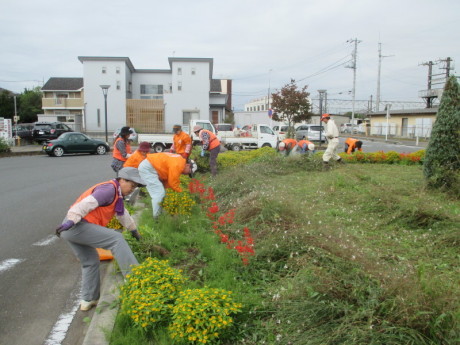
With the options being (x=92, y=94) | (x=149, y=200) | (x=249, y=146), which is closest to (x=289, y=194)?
(x=149, y=200)

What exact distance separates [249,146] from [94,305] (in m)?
21.1

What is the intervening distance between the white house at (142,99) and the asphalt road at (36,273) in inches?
1134

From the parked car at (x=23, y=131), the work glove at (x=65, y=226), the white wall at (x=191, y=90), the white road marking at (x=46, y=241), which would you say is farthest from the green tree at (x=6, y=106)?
the work glove at (x=65, y=226)

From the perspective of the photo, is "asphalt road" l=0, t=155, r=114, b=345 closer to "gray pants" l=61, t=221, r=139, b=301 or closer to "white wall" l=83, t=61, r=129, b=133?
"gray pants" l=61, t=221, r=139, b=301

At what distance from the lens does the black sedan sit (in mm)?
22484

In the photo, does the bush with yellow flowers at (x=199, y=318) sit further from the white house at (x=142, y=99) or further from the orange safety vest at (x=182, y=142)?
the white house at (x=142, y=99)

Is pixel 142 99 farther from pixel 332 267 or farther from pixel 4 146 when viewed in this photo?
pixel 332 267

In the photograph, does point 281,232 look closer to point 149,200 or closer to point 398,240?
point 398,240

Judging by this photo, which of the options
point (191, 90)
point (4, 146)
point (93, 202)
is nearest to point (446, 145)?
point (93, 202)

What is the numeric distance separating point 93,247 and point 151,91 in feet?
136

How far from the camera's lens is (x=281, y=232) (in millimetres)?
4965

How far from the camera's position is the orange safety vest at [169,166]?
6.32 m

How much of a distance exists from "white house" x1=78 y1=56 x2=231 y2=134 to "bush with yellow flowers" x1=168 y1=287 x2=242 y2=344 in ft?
119

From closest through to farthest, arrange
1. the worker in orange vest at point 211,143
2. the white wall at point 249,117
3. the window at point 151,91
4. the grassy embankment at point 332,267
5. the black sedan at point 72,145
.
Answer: the grassy embankment at point 332,267
the worker in orange vest at point 211,143
the black sedan at point 72,145
the window at point 151,91
the white wall at point 249,117
